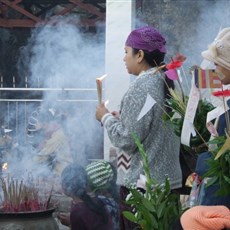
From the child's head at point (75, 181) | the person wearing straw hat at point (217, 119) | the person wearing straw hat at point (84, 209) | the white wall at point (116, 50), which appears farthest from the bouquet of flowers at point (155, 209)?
the white wall at point (116, 50)

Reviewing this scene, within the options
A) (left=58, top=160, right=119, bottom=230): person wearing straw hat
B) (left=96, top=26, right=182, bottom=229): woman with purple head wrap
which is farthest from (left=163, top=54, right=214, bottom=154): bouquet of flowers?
(left=58, top=160, right=119, bottom=230): person wearing straw hat

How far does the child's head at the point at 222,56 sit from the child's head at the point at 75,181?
6.83 feet

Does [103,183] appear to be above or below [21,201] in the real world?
above

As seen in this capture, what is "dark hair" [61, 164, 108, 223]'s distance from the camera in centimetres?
522

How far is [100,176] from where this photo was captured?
5449 millimetres

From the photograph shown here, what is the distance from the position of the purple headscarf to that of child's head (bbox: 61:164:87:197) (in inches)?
51.9

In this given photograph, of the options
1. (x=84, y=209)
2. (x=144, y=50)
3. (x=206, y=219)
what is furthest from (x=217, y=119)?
(x=84, y=209)

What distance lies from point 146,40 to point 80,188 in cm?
140

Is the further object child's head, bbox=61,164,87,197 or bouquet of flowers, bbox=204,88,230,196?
child's head, bbox=61,164,87,197

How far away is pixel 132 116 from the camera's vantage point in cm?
427

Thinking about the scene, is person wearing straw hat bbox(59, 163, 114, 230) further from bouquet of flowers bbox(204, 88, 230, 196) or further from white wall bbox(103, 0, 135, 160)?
bouquet of flowers bbox(204, 88, 230, 196)

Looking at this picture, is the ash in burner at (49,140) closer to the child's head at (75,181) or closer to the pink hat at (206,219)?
the child's head at (75,181)

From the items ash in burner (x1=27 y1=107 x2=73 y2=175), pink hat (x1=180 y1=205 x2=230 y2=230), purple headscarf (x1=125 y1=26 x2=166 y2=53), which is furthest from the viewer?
ash in burner (x1=27 y1=107 x2=73 y2=175)

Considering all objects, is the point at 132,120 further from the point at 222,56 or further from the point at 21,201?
the point at 21,201
